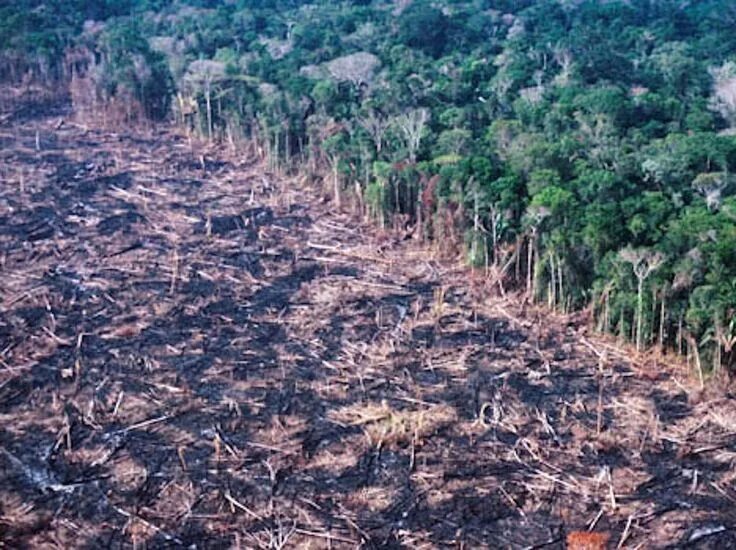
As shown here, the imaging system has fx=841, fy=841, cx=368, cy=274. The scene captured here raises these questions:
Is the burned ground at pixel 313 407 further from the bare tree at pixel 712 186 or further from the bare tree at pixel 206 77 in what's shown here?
the bare tree at pixel 206 77

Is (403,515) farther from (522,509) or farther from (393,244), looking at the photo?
(393,244)

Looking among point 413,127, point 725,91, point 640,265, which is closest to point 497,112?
point 413,127

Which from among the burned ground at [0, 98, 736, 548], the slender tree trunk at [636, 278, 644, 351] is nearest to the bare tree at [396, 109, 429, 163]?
the burned ground at [0, 98, 736, 548]

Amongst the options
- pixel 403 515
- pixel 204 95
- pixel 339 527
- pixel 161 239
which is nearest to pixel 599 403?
pixel 403 515

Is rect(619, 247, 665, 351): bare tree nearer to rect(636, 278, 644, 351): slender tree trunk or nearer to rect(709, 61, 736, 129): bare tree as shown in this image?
rect(636, 278, 644, 351): slender tree trunk

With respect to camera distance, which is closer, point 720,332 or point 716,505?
point 716,505

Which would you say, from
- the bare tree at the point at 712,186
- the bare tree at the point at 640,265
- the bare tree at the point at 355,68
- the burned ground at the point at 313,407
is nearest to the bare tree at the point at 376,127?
the burned ground at the point at 313,407
